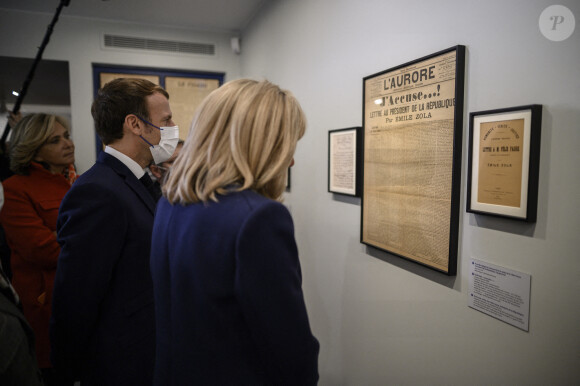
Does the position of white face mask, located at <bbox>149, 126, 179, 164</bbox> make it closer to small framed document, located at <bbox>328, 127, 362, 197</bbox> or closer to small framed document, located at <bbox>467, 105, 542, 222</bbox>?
small framed document, located at <bbox>328, 127, 362, 197</bbox>

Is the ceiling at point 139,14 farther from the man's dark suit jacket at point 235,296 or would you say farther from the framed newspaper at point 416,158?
the man's dark suit jacket at point 235,296

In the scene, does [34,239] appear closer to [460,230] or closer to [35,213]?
[35,213]

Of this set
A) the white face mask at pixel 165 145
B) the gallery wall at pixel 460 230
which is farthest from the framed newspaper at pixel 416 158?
the white face mask at pixel 165 145

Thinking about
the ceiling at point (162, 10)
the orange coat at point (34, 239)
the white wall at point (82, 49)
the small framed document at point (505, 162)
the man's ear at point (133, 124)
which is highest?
the ceiling at point (162, 10)

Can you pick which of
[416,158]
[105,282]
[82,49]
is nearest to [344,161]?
[416,158]

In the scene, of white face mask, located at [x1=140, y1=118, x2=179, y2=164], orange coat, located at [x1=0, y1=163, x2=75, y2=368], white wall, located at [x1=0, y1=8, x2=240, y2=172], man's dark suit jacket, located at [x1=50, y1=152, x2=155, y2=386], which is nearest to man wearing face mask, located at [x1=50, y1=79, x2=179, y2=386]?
man's dark suit jacket, located at [x1=50, y1=152, x2=155, y2=386]

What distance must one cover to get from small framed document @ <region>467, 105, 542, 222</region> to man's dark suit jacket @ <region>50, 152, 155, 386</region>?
109 cm

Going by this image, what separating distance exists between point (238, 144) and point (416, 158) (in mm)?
811

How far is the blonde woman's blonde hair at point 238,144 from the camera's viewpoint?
768mm

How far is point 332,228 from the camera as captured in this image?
6.74ft

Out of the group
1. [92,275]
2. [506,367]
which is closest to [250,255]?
[92,275]

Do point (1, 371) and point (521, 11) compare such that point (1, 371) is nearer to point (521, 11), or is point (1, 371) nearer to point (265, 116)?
point (265, 116)

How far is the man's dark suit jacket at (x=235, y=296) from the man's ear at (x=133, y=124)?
0.66 m

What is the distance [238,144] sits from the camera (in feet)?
2.55
